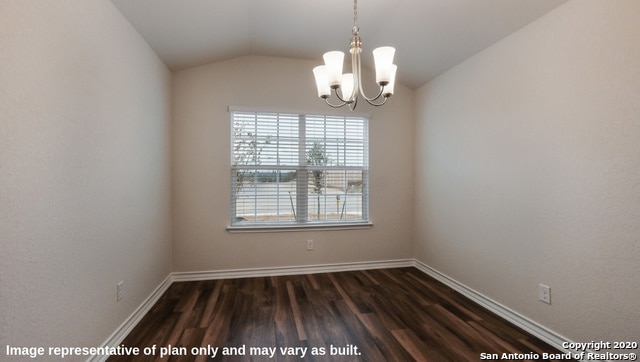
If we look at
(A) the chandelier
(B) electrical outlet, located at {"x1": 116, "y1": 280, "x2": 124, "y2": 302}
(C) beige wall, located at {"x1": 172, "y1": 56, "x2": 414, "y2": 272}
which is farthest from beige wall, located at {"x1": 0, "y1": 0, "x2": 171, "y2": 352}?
(A) the chandelier

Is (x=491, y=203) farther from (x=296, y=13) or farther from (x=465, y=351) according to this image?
(x=296, y=13)

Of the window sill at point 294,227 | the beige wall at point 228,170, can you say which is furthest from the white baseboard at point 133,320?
the window sill at point 294,227

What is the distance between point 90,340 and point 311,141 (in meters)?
2.66

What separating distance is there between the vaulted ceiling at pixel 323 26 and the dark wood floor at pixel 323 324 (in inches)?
93.8

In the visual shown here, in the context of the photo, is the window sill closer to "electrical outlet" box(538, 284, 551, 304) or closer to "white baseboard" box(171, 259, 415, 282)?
"white baseboard" box(171, 259, 415, 282)

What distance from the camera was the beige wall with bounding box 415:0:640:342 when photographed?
1584 mm

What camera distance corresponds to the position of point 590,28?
5.64 feet

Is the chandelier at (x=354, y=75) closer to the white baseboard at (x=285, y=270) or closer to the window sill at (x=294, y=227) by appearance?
the window sill at (x=294, y=227)

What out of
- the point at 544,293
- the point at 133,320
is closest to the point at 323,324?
the point at 133,320

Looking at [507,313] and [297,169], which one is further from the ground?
[297,169]

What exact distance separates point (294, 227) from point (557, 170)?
8.30ft

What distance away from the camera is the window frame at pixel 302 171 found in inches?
130

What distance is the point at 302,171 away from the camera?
348cm

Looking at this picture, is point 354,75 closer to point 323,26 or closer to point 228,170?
point 323,26
